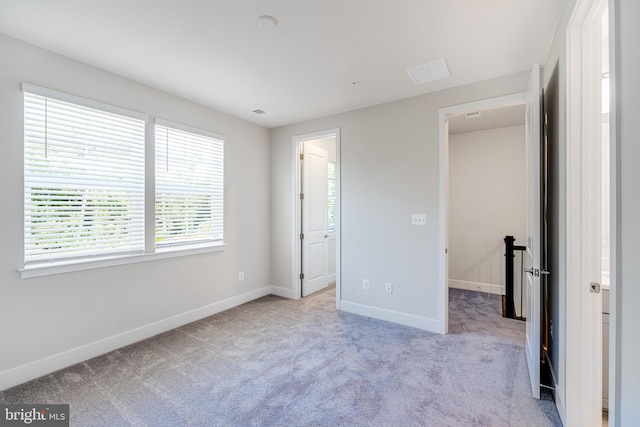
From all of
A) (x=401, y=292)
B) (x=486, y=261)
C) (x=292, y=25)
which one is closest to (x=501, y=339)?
(x=401, y=292)

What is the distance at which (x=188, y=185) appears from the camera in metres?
3.37

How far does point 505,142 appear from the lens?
4422mm

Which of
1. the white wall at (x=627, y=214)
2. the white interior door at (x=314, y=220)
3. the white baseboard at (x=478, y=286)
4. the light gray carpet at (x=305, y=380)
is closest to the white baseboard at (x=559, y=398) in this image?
the light gray carpet at (x=305, y=380)

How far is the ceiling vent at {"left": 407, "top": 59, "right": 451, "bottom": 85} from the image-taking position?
2539mm

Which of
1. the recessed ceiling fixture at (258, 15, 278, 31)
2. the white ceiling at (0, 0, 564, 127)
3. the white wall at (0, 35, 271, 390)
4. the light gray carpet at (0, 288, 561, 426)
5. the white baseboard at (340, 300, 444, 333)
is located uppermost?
the white ceiling at (0, 0, 564, 127)

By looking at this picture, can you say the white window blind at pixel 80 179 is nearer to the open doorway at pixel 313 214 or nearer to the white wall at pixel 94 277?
the white wall at pixel 94 277

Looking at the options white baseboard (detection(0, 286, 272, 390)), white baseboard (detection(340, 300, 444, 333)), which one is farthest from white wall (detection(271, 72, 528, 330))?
white baseboard (detection(0, 286, 272, 390))

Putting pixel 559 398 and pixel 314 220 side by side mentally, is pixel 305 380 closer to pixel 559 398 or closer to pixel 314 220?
pixel 559 398

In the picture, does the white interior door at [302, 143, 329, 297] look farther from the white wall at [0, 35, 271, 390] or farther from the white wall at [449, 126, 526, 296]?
the white wall at [449, 126, 526, 296]

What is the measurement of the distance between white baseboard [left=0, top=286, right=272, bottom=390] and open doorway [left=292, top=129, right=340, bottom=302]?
1.15 metres

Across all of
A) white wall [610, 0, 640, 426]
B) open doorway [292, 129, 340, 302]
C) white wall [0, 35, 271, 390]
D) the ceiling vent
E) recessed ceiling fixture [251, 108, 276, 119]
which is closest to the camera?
white wall [610, 0, 640, 426]

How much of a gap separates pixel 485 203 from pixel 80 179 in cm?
524

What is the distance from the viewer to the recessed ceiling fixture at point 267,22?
1.91m

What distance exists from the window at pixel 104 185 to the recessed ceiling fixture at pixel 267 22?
172 centimetres
